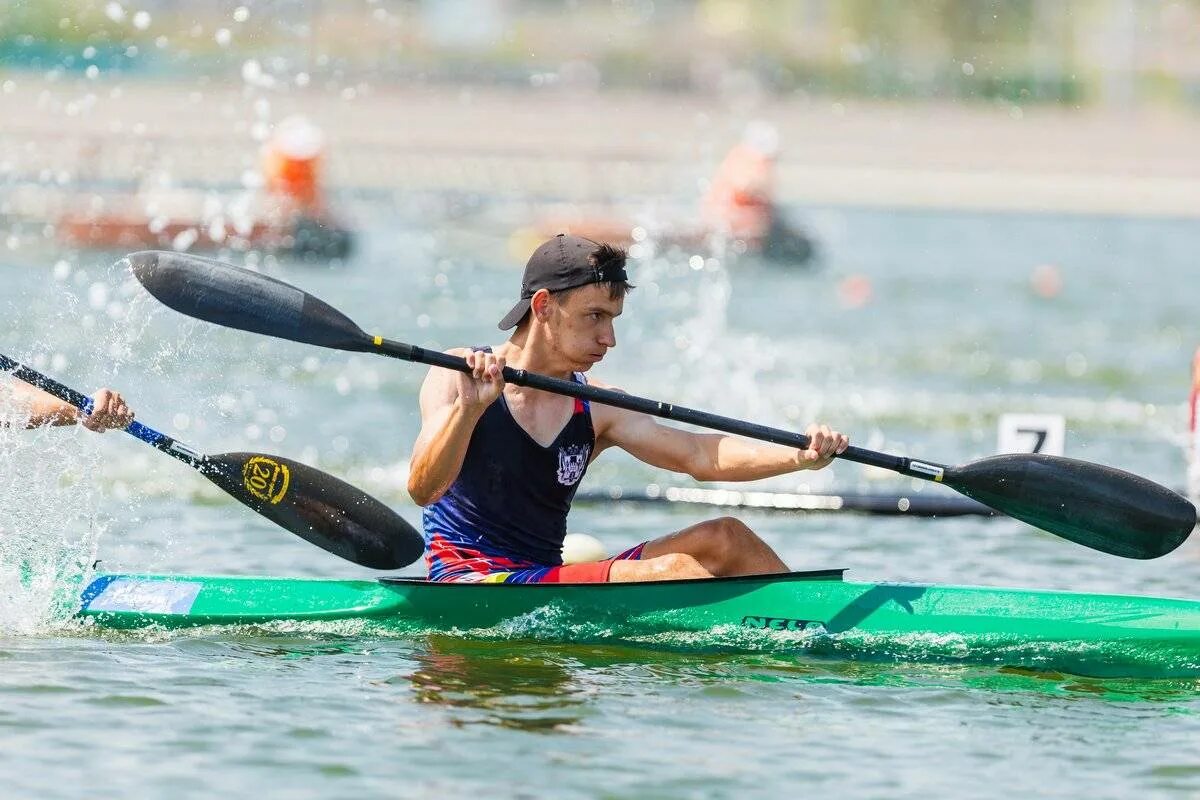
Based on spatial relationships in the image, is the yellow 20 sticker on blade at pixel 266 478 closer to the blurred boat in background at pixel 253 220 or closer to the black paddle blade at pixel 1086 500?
the black paddle blade at pixel 1086 500

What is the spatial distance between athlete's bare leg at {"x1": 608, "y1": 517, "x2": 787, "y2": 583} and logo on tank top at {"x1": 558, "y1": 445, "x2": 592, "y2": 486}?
37 cm

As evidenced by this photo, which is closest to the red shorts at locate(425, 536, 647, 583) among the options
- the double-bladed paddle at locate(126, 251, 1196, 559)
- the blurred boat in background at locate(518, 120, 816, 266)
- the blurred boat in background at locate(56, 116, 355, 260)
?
the double-bladed paddle at locate(126, 251, 1196, 559)

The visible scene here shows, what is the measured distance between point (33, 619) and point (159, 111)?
102 ft

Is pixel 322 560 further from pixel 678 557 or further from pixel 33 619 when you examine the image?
→ pixel 678 557

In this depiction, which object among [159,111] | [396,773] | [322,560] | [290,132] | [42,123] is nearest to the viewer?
[396,773]

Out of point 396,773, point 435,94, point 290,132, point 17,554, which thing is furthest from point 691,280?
point 435,94

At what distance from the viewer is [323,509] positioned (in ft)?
25.4

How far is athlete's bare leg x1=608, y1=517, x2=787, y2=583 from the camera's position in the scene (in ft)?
23.7

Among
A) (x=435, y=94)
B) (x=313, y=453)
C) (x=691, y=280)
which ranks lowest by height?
(x=313, y=453)

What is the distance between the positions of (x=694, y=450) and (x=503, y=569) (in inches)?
33.5

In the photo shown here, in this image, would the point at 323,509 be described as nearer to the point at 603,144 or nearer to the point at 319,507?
the point at 319,507

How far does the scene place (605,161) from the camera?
34969 mm

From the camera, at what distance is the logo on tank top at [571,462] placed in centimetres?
718

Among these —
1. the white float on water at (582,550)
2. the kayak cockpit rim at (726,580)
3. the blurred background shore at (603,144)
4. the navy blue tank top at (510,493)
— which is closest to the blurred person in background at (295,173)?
the blurred background shore at (603,144)
